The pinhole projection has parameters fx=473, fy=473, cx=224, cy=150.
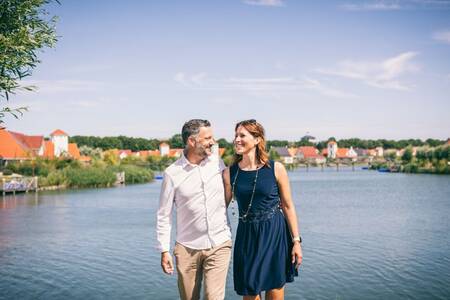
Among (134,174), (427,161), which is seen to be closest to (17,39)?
(134,174)

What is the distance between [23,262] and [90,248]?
2.58 metres

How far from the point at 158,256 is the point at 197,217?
1010 cm

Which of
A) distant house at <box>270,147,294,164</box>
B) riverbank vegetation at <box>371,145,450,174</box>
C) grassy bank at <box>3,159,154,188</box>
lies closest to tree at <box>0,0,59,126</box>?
grassy bank at <box>3,159,154,188</box>

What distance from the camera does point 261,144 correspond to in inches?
173

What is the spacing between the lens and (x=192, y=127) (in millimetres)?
4336

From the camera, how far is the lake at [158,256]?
10227 millimetres

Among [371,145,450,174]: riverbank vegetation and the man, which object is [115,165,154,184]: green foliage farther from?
the man

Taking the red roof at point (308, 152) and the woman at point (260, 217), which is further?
the red roof at point (308, 152)

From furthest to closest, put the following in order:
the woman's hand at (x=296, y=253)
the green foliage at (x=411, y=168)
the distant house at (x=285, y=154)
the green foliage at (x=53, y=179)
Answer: the distant house at (x=285, y=154) < the green foliage at (x=411, y=168) < the green foliage at (x=53, y=179) < the woman's hand at (x=296, y=253)

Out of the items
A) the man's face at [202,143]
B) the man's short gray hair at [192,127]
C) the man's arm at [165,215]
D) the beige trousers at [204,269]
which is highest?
the man's short gray hair at [192,127]

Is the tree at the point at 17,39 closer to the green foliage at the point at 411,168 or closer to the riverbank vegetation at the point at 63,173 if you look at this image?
the riverbank vegetation at the point at 63,173

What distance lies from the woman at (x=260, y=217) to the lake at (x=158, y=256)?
18.7 feet

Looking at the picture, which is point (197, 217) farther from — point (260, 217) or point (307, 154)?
point (307, 154)

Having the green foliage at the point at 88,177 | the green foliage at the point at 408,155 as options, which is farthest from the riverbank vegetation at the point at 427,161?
the green foliage at the point at 88,177
